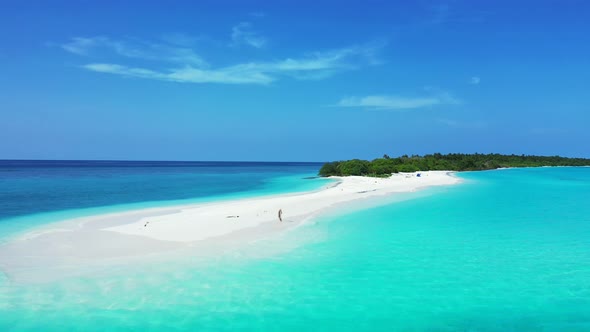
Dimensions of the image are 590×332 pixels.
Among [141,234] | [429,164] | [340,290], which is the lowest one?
[340,290]

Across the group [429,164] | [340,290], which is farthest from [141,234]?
[429,164]

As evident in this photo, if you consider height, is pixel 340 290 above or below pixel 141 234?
below

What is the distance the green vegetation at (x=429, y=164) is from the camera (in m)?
63.7

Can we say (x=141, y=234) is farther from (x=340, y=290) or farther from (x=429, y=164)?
(x=429, y=164)

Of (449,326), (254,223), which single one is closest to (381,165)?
(254,223)

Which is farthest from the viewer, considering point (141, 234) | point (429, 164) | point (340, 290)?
point (429, 164)

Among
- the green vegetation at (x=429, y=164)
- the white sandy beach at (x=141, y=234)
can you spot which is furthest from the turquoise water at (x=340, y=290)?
the green vegetation at (x=429, y=164)

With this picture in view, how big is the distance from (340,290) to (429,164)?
257 feet

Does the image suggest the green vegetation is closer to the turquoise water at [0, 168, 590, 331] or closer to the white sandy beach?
the white sandy beach

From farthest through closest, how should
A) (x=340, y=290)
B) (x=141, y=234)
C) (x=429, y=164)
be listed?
(x=429, y=164)
(x=141, y=234)
(x=340, y=290)

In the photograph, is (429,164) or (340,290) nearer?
(340,290)

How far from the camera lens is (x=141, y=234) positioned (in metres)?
17.6

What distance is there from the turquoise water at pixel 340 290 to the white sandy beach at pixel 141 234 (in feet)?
5.95

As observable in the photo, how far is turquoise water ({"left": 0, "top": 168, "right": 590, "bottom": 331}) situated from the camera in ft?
29.9
